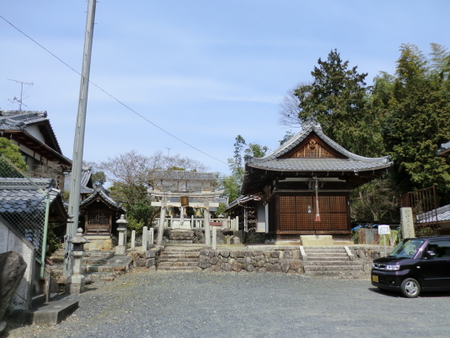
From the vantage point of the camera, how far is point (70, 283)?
1025cm

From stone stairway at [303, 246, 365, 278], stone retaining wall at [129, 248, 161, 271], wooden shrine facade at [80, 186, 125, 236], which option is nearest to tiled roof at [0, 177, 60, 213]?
stone retaining wall at [129, 248, 161, 271]

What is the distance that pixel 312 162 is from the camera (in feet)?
61.1

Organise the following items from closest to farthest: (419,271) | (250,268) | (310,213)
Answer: (419,271), (250,268), (310,213)

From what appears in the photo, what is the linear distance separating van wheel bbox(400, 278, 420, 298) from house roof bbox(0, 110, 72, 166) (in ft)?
61.2

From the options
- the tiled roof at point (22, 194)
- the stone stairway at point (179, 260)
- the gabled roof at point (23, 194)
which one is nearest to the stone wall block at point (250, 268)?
the stone stairway at point (179, 260)

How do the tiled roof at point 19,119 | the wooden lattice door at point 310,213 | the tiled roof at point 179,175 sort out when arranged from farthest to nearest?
the tiled roof at point 179,175, the tiled roof at point 19,119, the wooden lattice door at point 310,213

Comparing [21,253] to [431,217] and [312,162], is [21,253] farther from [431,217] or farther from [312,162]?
[431,217]

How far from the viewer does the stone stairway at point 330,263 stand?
566 inches

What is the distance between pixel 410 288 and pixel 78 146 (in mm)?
11114

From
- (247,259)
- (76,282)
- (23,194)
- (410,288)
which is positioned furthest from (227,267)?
(23,194)

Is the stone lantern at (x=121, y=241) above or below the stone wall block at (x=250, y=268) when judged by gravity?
above

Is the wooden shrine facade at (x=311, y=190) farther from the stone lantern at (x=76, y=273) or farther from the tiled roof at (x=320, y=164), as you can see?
the stone lantern at (x=76, y=273)

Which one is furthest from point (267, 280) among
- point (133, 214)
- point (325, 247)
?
point (133, 214)

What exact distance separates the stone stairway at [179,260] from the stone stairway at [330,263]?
4.91 meters
